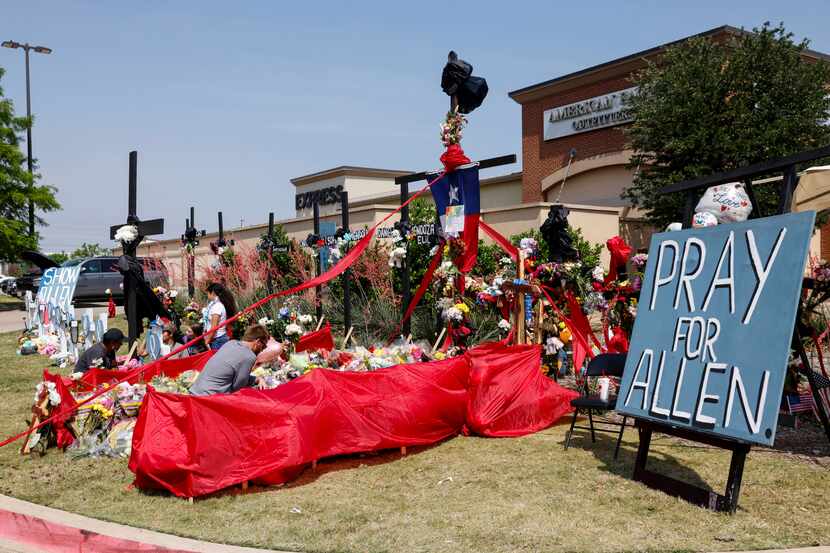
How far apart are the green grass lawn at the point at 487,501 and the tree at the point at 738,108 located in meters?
12.0

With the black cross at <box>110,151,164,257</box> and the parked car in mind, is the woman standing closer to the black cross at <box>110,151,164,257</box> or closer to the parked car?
the black cross at <box>110,151,164,257</box>

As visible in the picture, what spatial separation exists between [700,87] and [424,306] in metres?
9.85

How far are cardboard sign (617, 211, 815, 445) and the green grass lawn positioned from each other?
688 mm

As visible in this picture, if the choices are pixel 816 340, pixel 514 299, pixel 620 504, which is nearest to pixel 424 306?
pixel 514 299

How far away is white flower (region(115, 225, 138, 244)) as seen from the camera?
10.3 meters

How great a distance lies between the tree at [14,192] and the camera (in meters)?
30.7

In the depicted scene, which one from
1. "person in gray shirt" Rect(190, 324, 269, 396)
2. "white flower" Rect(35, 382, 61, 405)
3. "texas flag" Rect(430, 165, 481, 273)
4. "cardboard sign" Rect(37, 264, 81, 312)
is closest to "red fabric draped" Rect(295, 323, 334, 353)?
"texas flag" Rect(430, 165, 481, 273)

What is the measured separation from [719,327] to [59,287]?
13.6 metres

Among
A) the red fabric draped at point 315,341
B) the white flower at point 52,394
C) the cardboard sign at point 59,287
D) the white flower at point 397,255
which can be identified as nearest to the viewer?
the white flower at point 52,394

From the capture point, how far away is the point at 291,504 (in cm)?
571

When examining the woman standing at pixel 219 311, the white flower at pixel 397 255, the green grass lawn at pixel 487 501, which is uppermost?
the white flower at pixel 397 255

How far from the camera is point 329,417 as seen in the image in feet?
21.7

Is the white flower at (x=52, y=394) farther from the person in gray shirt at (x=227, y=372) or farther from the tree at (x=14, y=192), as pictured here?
the tree at (x=14, y=192)

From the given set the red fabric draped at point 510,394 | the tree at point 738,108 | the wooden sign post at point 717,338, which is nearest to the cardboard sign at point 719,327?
the wooden sign post at point 717,338
